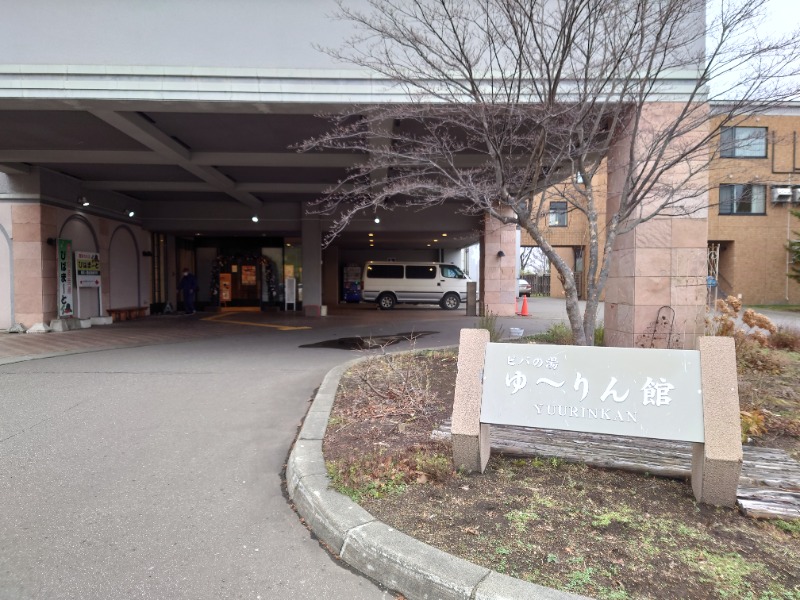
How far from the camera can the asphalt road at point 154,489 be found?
2.74 metres

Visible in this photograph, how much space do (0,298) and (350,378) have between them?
11919mm

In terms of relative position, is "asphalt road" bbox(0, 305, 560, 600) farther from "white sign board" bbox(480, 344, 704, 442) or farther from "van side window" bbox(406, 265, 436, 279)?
"van side window" bbox(406, 265, 436, 279)

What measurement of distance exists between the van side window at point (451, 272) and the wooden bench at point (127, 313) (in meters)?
13.2

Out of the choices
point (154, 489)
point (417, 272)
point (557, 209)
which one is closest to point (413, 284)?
point (417, 272)

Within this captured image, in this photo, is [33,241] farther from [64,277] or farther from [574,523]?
[574,523]

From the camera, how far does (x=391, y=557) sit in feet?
8.87

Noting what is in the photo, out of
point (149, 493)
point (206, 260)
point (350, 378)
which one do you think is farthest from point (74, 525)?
point (206, 260)

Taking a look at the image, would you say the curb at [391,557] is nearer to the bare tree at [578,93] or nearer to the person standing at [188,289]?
the bare tree at [578,93]

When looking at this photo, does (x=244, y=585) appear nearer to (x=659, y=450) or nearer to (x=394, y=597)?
(x=394, y=597)

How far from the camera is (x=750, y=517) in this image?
10.3 feet

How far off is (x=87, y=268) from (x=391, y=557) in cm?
1579

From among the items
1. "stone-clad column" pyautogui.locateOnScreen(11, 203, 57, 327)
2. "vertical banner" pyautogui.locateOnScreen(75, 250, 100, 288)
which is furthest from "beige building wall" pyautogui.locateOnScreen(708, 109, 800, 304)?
"stone-clad column" pyautogui.locateOnScreen(11, 203, 57, 327)

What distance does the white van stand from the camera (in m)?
24.0

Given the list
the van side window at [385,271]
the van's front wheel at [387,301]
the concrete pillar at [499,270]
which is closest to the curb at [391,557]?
the concrete pillar at [499,270]
